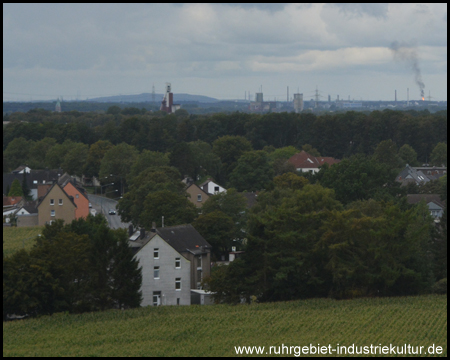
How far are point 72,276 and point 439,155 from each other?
69961 millimetres

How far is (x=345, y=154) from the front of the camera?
345 feet

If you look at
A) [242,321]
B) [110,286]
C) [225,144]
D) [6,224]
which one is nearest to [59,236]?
[110,286]

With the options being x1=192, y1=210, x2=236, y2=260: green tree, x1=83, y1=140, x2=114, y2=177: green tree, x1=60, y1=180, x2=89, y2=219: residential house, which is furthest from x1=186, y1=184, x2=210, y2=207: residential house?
x1=83, y1=140, x2=114, y2=177: green tree

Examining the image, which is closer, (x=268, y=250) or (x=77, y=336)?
(x=77, y=336)

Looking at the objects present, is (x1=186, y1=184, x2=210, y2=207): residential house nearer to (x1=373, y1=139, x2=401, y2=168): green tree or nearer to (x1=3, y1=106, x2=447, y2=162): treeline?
(x1=373, y1=139, x2=401, y2=168): green tree

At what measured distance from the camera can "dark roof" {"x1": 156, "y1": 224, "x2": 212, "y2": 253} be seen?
122ft

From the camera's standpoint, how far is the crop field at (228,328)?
25453 millimetres

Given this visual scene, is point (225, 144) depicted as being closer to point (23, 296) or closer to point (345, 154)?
point (345, 154)

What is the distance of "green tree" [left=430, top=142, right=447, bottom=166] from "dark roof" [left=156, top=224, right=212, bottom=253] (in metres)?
58.8

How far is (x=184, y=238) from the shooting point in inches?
1517

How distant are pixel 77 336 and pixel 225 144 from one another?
6377cm

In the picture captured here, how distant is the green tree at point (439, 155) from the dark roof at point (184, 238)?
2314 inches

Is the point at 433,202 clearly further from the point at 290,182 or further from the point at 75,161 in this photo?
the point at 75,161

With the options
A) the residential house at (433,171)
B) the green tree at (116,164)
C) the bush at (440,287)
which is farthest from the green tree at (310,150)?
the bush at (440,287)
